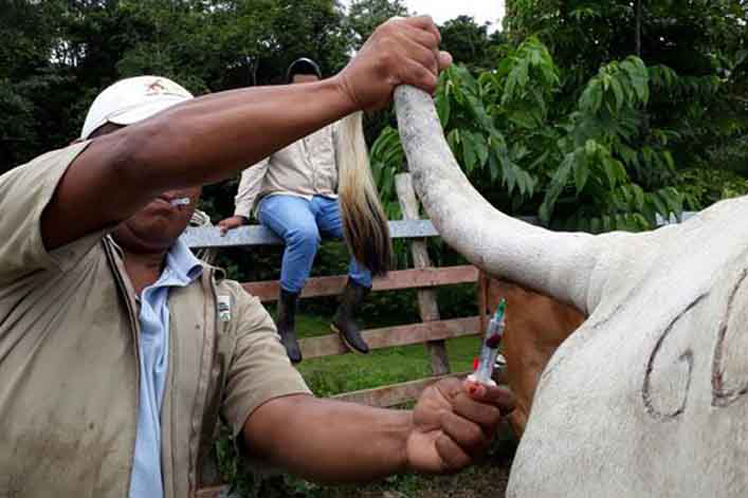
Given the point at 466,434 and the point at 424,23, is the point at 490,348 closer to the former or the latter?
the point at 466,434

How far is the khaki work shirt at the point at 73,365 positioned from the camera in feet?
4.80

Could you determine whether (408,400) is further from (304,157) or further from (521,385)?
(521,385)

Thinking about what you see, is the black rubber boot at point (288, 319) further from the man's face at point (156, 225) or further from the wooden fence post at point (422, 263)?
the man's face at point (156, 225)

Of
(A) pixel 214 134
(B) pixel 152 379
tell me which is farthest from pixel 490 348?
(B) pixel 152 379

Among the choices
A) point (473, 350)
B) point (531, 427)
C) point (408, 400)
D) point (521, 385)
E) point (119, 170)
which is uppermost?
point (119, 170)

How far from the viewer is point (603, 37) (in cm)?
548

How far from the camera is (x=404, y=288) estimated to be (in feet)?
15.7

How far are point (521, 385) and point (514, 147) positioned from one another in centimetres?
268

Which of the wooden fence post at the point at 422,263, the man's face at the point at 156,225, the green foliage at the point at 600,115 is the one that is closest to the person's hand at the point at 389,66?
the man's face at the point at 156,225

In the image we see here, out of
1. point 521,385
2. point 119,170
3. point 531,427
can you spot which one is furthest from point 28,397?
point 521,385

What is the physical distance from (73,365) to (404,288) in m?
3.30

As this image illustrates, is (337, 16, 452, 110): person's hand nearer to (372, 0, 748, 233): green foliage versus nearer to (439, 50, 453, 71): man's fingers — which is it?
(439, 50, 453, 71): man's fingers

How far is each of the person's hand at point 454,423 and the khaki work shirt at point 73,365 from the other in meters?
0.47

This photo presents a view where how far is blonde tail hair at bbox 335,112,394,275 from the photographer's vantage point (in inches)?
151
